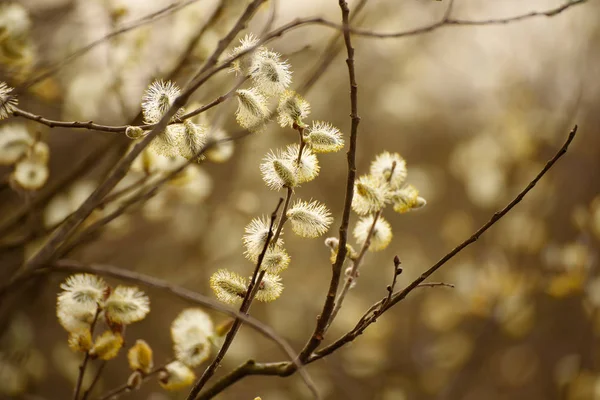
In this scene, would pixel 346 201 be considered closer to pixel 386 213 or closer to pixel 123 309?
pixel 123 309

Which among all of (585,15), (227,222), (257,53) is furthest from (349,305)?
(257,53)

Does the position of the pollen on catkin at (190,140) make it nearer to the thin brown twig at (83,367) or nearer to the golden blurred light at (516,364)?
the thin brown twig at (83,367)

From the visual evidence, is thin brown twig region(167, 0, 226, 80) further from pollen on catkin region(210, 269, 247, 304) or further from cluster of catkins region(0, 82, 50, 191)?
pollen on catkin region(210, 269, 247, 304)

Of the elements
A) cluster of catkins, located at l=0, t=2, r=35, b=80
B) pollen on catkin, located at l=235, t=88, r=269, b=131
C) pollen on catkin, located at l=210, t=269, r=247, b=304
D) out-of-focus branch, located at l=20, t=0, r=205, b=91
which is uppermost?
cluster of catkins, located at l=0, t=2, r=35, b=80

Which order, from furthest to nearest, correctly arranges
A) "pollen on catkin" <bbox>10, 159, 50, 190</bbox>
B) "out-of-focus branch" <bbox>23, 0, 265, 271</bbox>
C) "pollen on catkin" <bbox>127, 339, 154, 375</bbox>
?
"pollen on catkin" <bbox>10, 159, 50, 190</bbox>, "pollen on catkin" <bbox>127, 339, 154, 375</bbox>, "out-of-focus branch" <bbox>23, 0, 265, 271</bbox>

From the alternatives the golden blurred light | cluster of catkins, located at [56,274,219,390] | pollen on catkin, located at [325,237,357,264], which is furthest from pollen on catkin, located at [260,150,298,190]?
the golden blurred light

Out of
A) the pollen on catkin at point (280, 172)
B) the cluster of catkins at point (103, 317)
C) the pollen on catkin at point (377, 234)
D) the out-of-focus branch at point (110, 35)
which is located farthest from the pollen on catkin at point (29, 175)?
the pollen on catkin at point (377, 234)

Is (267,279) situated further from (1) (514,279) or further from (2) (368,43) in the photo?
(2) (368,43)
